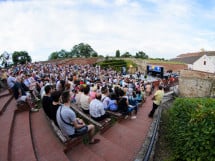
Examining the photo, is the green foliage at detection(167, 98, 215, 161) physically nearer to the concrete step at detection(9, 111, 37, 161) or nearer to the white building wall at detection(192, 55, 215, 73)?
the concrete step at detection(9, 111, 37, 161)

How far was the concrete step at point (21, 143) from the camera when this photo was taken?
312 centimetres

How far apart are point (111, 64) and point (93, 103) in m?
31.5

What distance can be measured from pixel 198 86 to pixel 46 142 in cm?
1352

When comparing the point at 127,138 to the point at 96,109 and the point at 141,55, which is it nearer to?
the point at 96,109

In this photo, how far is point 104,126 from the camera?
4809mm

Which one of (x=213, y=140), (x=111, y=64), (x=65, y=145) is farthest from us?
(x=111, y=64)

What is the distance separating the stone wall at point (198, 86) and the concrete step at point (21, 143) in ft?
44.2

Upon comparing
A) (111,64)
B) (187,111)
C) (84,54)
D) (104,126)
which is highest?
(84,54)

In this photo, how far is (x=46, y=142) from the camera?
3.79m

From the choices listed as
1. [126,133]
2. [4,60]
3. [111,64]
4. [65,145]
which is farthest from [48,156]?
[111,64]

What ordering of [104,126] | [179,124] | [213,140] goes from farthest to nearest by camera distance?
1. [104,126]
2. [179,124]
3. [213,140]

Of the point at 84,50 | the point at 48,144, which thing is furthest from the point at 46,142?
the point at 84,50

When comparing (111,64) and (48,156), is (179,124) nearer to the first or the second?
(48,156)

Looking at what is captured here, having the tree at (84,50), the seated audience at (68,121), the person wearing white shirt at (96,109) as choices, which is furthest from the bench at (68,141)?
the tree at (84,50)
